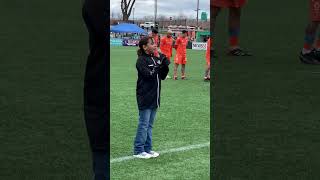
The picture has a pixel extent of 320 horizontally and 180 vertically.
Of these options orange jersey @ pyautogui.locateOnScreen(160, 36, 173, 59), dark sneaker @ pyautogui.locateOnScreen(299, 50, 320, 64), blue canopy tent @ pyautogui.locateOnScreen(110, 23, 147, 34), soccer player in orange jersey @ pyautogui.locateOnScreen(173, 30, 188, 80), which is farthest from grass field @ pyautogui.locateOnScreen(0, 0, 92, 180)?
blue canopy tent @ pyautogui.locateOnScreen(110, 23, 147, 34)

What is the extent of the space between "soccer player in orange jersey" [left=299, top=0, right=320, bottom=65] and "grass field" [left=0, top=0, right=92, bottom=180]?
2.22 ft

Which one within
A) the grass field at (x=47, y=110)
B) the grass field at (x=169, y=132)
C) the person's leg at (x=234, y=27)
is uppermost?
the person's leg at (x=234, y=27)

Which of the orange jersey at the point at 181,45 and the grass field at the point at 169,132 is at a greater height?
the orange jersey at the point at 181,45

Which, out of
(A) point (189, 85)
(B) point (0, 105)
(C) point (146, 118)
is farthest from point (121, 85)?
(C) point (146, 118)

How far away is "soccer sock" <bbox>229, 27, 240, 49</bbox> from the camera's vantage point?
0.98 metres

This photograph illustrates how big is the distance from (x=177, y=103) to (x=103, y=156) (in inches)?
298

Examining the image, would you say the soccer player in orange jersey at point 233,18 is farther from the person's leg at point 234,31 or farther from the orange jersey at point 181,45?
the orange jersey at point 181,45

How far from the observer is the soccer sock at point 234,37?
38.7 inches

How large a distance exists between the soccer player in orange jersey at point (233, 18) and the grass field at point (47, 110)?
0.56 metres

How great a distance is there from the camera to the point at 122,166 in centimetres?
462

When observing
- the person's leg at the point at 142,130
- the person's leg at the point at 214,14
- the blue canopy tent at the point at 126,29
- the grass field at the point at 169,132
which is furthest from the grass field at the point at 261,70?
the blue canopy tent at the point at 126,29

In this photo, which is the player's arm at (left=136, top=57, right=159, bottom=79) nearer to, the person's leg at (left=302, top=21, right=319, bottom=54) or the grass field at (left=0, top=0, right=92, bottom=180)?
the grass field at (left=0, top=0, right=92, bottom=180)

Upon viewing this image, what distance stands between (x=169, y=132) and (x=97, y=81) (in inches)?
199

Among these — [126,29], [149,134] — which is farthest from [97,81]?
[126,29]
